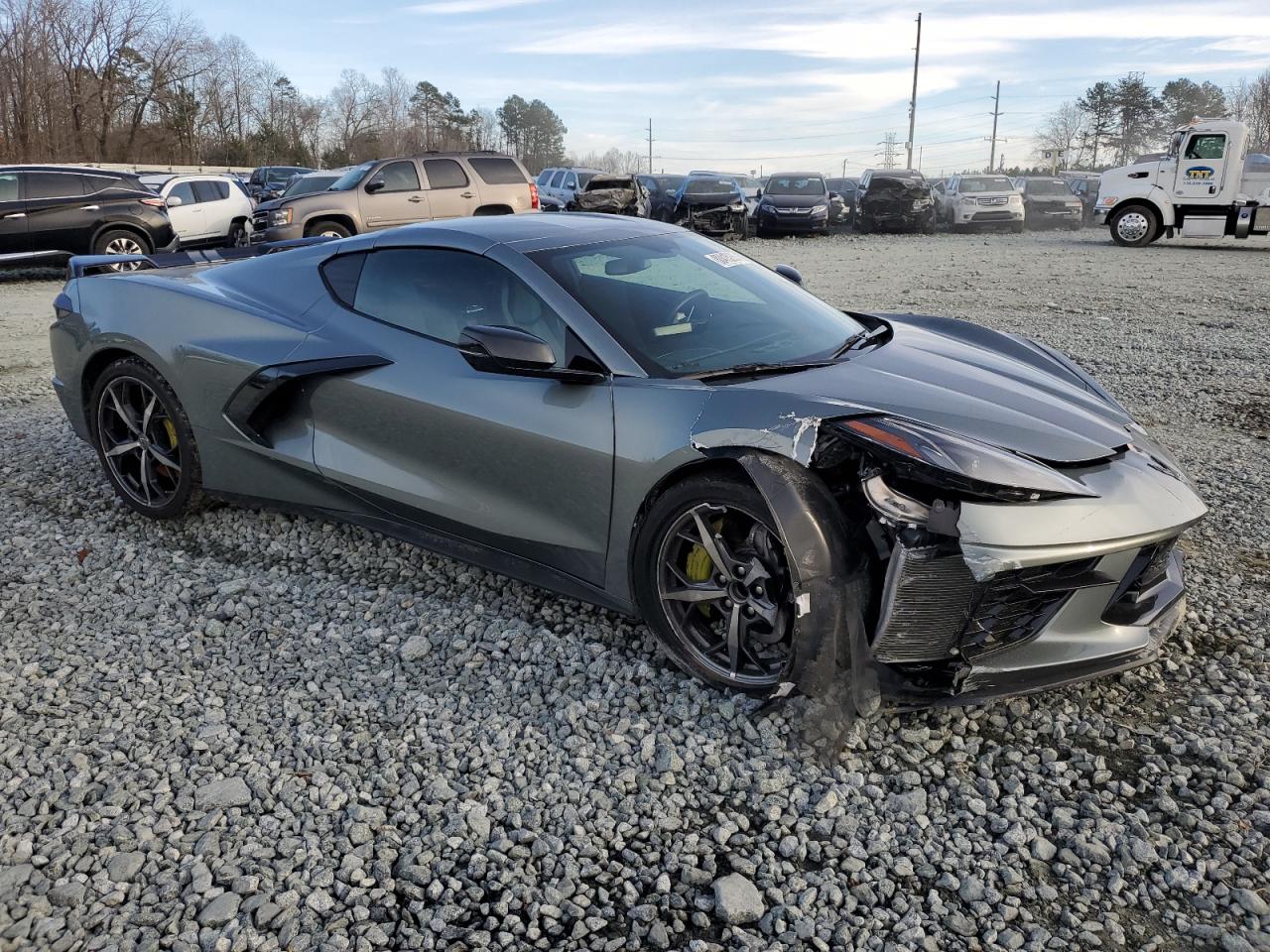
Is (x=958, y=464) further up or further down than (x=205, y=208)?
further down

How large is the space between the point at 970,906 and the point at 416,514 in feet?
7.37

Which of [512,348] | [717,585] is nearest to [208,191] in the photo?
[512,348]

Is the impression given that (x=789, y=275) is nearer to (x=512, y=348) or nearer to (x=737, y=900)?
(x=512, y=348)

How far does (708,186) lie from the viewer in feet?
77.0

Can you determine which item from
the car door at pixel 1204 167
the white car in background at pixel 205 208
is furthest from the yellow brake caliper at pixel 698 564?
the car door at pixel 1204 167

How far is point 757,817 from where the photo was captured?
2.53 metres

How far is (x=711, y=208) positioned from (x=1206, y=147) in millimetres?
9904

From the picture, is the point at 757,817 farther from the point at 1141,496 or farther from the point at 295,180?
the point at 295,180

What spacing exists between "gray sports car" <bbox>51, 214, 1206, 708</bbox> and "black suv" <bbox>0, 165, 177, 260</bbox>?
444 inches

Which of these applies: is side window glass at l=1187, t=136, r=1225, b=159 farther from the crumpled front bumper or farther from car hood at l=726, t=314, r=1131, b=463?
the crumpled front bumper

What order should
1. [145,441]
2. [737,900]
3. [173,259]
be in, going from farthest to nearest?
1. [173,259]
2. [145,441]
3. [737,900]

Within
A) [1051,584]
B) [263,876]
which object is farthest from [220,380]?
[1051,584]

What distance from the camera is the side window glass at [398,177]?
15.8 metres

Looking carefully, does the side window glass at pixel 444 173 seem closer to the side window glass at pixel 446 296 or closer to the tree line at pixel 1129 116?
the side window glass at pixel 446 296
